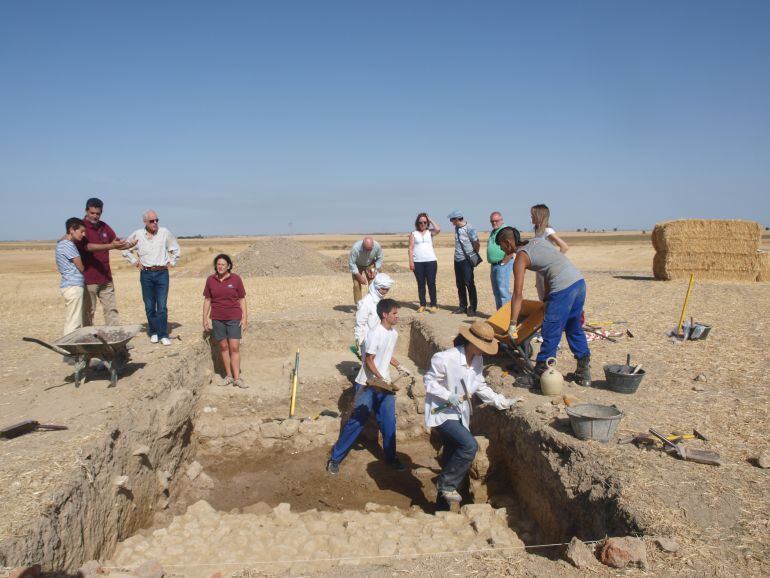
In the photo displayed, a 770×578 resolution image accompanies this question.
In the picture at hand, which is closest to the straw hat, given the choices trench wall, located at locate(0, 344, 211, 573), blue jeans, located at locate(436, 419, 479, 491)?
blue jeans, located at locate(436, 419, 479, 491)

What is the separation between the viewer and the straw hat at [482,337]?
4.45 metres

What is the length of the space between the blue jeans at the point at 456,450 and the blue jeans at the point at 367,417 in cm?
99

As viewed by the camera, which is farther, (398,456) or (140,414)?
(398,456)

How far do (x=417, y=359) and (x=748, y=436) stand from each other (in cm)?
523

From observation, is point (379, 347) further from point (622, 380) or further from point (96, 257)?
point (96, 257)

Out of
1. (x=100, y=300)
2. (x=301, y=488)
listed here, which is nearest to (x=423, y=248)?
(x=301, y=488)

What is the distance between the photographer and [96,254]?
711 cm

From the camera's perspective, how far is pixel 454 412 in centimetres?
469

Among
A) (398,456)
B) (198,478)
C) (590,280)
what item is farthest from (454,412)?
(590,280)

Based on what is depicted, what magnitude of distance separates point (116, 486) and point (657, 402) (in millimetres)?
5183

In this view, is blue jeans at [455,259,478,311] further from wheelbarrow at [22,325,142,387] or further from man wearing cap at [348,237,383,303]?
wheelbarrow at [22,325,142,387]

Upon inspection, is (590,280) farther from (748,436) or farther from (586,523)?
(586,523)

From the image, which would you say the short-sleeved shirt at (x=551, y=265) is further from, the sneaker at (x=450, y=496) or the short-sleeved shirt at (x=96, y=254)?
the short-sleeved shirt at (x=96, y=254)

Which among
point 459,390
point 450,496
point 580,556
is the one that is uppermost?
point 459,390
